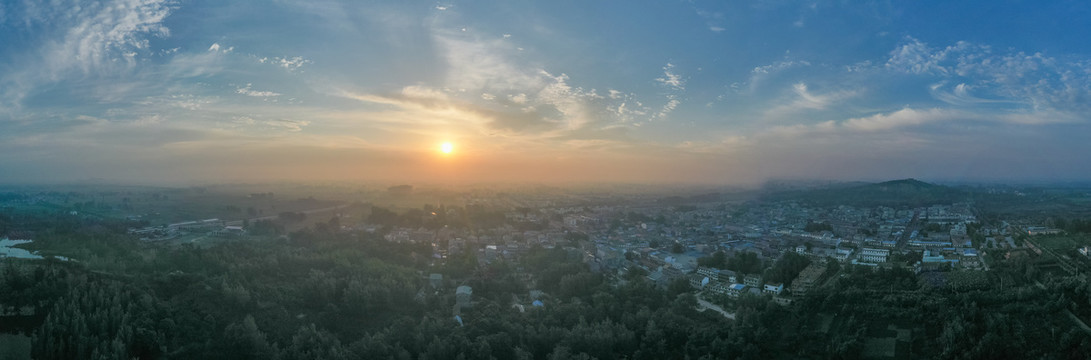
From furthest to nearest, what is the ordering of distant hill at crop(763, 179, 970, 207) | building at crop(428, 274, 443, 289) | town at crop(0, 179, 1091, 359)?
distant hill at crop(763, 179, 970, 207)
building at crop(428, 274, 443, 289)
town at crop(0, 179, 1091, 359)

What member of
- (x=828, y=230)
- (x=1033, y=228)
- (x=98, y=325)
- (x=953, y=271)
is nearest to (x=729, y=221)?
(x=828, y=230)

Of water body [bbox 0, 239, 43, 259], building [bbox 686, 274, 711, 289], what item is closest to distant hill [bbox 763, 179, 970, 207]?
building [bbox 686, 274, 711, 289]

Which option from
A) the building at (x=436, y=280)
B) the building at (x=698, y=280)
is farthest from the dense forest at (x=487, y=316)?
the building at (x=698, y=280)

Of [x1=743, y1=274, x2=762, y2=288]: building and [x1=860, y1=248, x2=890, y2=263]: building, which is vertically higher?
[x1=860, y1=248, x2=890, y2=263]: building

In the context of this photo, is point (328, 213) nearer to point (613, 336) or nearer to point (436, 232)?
point (436, 232)

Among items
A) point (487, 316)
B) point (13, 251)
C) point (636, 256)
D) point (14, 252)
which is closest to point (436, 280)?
point (487, 316)

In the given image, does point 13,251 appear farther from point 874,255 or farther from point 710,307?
point 874,255

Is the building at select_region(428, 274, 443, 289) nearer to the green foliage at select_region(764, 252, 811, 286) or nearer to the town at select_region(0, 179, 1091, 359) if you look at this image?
the town at select_region(0, 179, 1091, 359)
